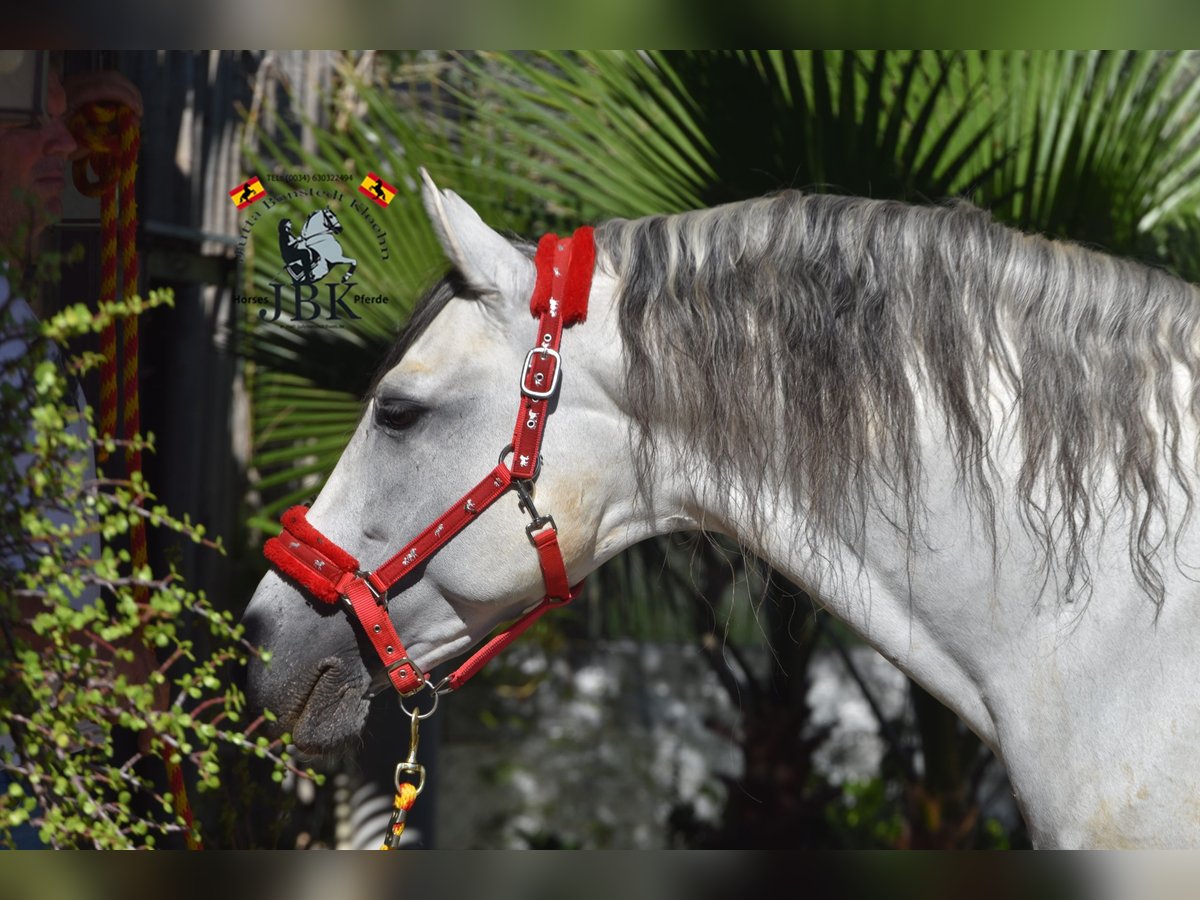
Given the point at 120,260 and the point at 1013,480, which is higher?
the point at 120,260

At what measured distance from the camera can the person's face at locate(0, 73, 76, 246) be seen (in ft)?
6.07

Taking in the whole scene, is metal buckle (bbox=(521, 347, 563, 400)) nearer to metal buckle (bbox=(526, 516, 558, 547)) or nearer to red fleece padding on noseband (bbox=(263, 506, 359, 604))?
metal buckle (bbox=(526, 516, 558, 547))

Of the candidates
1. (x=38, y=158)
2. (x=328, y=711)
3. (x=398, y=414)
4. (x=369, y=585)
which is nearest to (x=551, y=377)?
(x=398, y=414)

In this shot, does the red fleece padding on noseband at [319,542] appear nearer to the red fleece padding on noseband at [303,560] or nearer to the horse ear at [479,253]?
the red fleece padding on noseband at [303,560]

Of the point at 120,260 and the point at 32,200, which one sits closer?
the point at 32,200

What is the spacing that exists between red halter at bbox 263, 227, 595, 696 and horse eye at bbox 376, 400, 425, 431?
0.15 metres

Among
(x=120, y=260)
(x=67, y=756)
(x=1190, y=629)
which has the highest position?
(x=120, y=260)

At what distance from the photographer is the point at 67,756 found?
1.58m

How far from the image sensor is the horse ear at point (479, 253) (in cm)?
158

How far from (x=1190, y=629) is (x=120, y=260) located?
2.09 metres

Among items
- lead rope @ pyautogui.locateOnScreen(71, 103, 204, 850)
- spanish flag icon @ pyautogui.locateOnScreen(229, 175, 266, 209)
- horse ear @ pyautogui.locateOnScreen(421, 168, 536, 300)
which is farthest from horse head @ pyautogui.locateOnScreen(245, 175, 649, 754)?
spanish flag icon @ pyautogui.locateOnScreen(229, 175, 266, 209)
